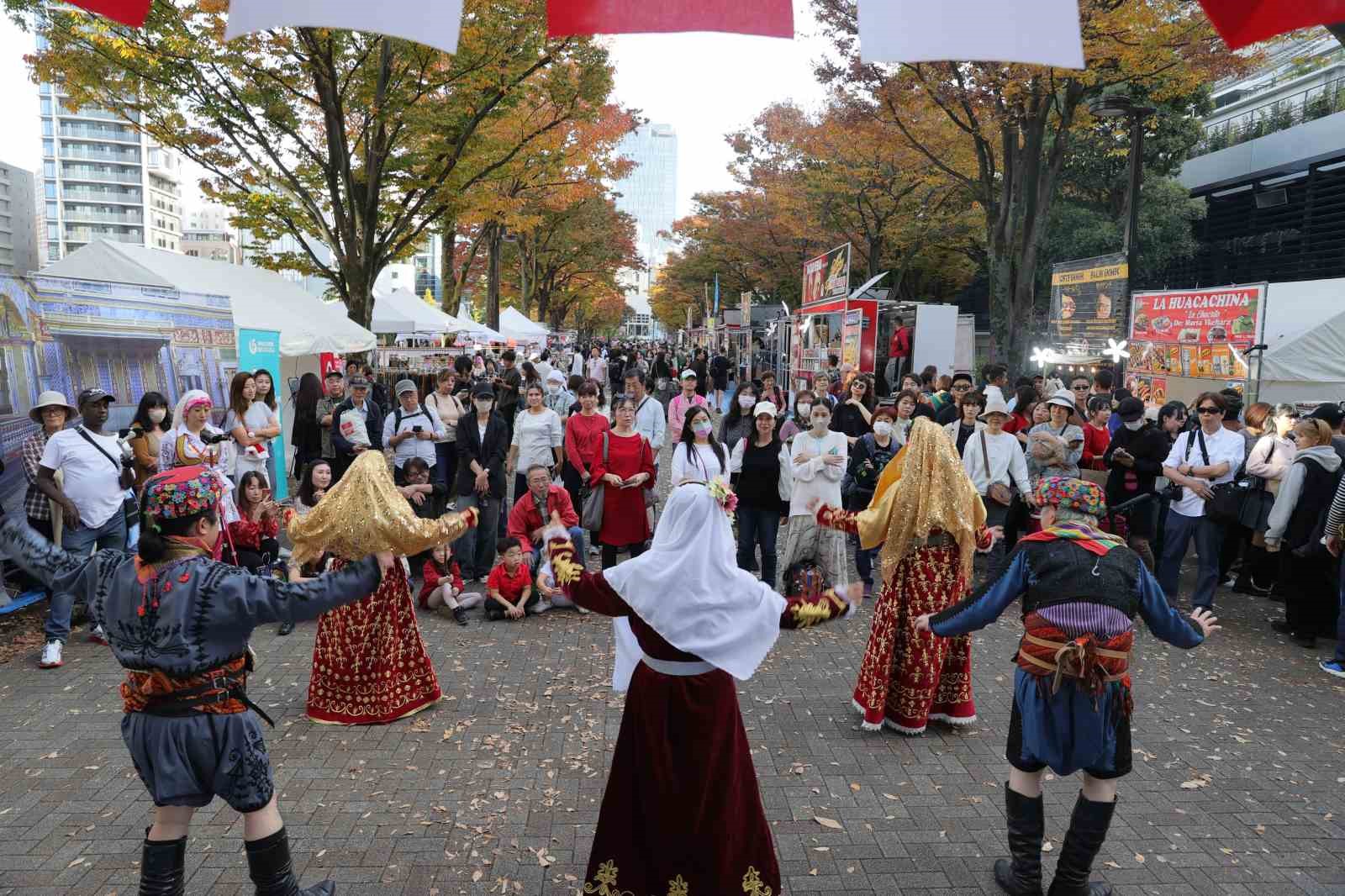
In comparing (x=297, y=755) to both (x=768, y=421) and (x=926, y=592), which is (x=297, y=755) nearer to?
(x=926, y=592)

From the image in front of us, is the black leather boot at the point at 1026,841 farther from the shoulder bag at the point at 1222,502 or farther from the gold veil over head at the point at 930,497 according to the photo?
the shoulder bag at the point at 1222,502

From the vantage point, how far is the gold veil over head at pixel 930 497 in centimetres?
509

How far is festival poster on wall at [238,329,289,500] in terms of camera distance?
10953mm

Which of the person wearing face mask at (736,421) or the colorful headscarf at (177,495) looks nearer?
the colorful headscarf at (177,495)

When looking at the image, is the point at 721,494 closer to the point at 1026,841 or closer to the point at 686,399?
the point at 1026,841

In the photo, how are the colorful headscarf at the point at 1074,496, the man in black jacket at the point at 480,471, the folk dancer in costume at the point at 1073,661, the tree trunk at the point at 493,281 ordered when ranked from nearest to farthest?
the folk dancer in costume at the point at 1073,661
the colorful headscarf at the point at 1074,496
the man in black jacket at the point at 480,471
the tree trunk at the point at 493,281

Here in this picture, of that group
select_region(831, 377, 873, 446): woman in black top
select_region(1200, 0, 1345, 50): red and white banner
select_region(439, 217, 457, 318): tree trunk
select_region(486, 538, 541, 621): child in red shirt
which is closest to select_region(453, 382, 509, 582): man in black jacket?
select_region(486, 538, 541, 621): child in red shirt

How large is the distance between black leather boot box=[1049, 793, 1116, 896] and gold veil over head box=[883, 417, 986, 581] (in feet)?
6.10

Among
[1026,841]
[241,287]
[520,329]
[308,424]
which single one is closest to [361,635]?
[1026,841]

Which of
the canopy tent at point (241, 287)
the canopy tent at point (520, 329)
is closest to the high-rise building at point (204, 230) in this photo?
the canopy tent at point (520, 329)

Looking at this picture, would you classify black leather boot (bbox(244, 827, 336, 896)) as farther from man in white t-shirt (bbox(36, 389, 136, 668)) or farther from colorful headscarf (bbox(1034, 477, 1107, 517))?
man in white t-shirt (bbox(36, 389, 136, 668))

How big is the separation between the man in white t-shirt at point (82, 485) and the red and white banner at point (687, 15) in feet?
18.7

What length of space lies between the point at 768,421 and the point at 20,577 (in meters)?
6.48

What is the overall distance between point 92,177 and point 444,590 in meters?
119
